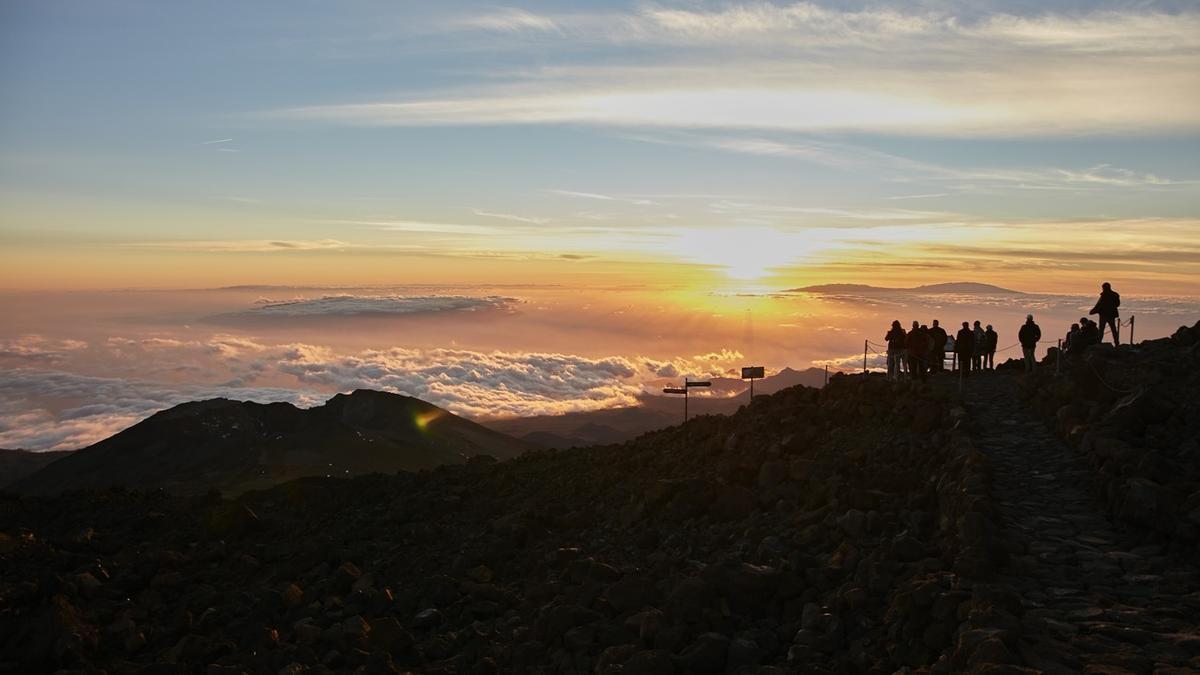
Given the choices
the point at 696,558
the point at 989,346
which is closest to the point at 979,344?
the point at 989,346

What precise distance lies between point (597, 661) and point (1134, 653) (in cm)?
644

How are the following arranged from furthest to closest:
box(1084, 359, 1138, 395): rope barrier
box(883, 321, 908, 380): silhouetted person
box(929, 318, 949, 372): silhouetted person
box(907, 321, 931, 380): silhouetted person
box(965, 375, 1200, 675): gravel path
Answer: box(929, 318, 949, 372): silhouetted person
box(883, 321, 908, 380): silhouetted person
box(907, 321, 931, 380): silhouetted person
box(1084, 359, 1138, 395): rope barrier
box(965, 375, 1200, 675): gravel path

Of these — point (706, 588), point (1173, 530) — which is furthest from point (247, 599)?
point (1173, 530)

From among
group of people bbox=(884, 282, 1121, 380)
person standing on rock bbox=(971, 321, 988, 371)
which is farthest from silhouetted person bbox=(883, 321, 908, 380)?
person standing on rock bbox=(971, 321, 988, 371)

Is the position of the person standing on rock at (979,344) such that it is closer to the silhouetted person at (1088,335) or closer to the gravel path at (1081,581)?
the silhouetted person at (1088,335)

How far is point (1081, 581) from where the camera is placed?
1120 cm

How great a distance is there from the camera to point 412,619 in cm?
1549

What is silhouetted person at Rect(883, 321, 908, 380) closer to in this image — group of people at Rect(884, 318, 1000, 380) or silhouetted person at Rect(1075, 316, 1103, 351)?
group of people at Rect(884, 318, 1000, 380)

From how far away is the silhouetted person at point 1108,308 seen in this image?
2600 centimetres

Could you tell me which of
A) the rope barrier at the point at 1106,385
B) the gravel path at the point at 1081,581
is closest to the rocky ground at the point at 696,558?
the gravel path at the point at 1081,581

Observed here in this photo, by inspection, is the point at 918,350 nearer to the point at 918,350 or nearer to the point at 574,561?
the point at 918,350

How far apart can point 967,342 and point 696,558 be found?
48.0ft

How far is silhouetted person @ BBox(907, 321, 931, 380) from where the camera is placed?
77.0 ft

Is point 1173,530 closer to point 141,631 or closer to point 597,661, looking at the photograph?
point 597,661
